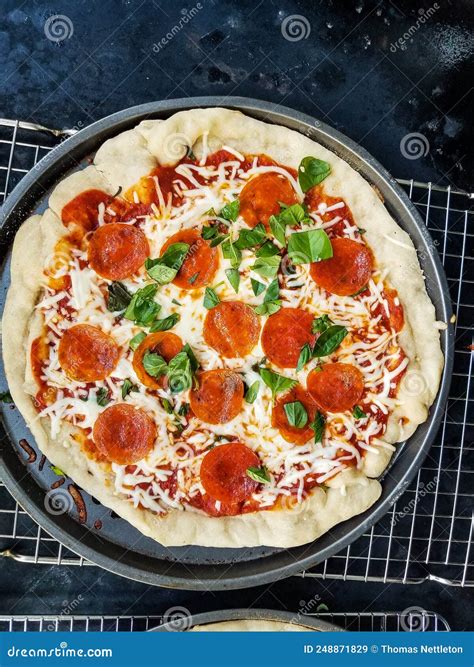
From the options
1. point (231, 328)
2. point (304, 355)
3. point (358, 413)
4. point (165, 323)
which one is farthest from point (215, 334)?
point (358, 413)

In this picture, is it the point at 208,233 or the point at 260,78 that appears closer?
the point at 208,233

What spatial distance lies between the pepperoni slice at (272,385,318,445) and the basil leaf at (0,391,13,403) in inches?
55.4

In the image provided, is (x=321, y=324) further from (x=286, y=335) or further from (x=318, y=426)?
(x=318, y=426)

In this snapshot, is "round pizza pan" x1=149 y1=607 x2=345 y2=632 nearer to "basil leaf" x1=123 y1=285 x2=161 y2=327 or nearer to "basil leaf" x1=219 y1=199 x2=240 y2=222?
"basil leaf" x1=123 y1=285 x2=161 y2=327

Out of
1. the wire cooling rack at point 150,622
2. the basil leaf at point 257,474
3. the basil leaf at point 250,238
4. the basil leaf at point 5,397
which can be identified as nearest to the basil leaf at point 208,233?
the basil leaf at point 250,238

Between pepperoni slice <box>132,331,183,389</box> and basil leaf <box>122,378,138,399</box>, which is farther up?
pepperoni slice <box>132,331,183,389</box>

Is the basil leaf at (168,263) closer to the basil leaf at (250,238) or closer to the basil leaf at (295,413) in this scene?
the basil leaf at (250,238)

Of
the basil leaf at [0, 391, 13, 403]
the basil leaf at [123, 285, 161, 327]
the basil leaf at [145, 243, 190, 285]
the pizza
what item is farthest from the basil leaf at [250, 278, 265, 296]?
the basil leaf at [0, 391, 13, 403]

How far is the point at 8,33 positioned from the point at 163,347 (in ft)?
7.04

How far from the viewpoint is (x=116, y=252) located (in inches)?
138

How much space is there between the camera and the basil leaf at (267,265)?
3.47m

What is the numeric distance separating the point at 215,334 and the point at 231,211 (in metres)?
0.63

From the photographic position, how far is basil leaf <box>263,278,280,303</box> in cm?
351

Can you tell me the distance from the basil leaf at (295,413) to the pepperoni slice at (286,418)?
0.09ft
